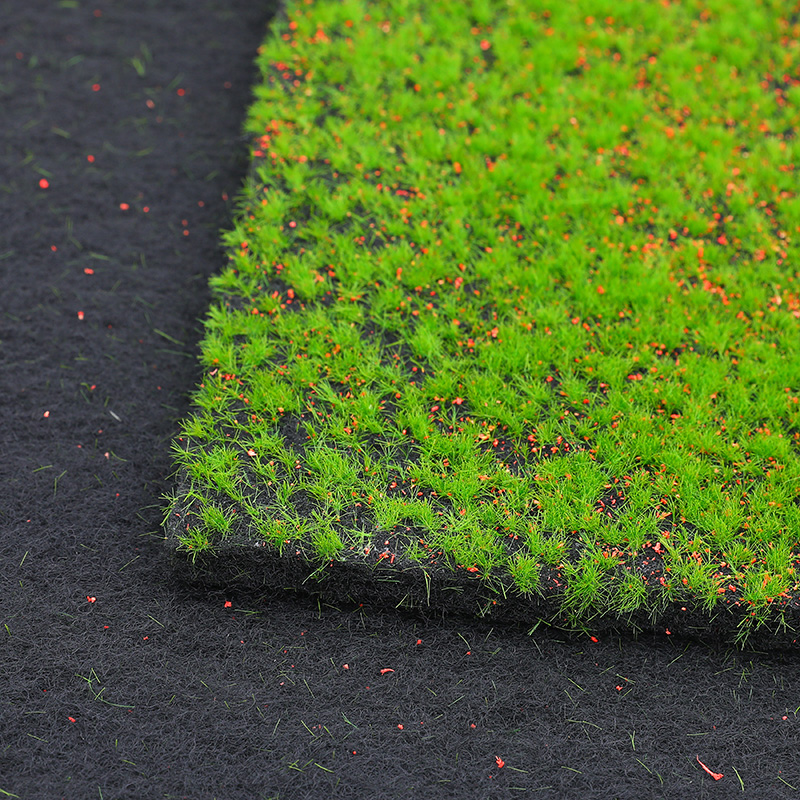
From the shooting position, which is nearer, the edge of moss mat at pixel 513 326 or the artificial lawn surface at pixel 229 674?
the artificial lawn surface at pixel 229 674

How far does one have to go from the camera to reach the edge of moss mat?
9.25 ft

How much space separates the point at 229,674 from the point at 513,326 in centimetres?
195

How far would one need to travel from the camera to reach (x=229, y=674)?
8.97 ft

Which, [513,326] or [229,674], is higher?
[513,326]

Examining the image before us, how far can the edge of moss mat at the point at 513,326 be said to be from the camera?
282cm

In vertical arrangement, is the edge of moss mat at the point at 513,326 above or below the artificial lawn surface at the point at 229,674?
above

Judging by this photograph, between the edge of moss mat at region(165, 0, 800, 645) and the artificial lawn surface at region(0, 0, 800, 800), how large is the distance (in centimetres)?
17

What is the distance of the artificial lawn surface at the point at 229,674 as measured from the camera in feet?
8.35

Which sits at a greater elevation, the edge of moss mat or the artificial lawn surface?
the edge of moss mat

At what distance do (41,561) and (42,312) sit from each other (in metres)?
1.32

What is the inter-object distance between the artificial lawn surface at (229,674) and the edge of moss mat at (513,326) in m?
0.17

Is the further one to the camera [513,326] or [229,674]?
[513,326]

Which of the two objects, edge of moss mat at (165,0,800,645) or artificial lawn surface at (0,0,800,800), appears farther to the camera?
edge of moss mat at (165,0,800,645)

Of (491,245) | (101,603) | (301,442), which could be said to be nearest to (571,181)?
(491,245)
